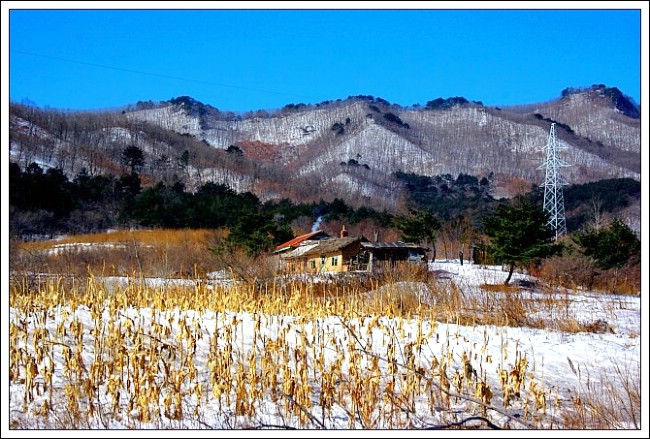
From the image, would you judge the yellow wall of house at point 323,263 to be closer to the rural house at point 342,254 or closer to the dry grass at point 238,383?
the rural house at point 342,254

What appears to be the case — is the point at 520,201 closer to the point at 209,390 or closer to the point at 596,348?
the point at 596,348

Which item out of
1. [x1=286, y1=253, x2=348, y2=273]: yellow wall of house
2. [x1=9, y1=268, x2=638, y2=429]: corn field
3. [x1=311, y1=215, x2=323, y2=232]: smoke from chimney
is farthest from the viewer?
[x1=311, y1=215, x2=323, y2=232]: smoke from chimney

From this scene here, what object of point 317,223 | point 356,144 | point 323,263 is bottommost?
point 323,263

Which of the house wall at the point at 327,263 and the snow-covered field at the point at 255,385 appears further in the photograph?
the house wall at the point at 327,263

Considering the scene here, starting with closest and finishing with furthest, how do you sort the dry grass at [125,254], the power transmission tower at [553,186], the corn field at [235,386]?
the corn field at [235,386]
the dry grass at [125,254]
the power transmission tower at [553,186]

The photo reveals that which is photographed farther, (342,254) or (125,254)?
(125,254)

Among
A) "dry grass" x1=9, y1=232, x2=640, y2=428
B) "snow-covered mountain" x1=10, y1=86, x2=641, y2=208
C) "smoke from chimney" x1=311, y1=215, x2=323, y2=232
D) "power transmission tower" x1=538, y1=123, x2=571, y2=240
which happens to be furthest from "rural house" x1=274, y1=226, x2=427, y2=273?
"snow-covered mountain" x1=10, y1=86, x2=641, y2=208

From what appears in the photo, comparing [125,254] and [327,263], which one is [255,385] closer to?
[327,263]

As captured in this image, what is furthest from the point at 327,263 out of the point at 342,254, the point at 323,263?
the point at 323,263

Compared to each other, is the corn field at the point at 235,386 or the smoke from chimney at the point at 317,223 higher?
the smoke from chimney at the point at 317,223

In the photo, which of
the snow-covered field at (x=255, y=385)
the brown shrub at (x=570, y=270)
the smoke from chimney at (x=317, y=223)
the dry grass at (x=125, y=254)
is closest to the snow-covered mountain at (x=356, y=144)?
the smoke from chimney at (x=317, y=223)

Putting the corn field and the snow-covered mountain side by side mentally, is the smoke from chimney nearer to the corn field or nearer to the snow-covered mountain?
the snow-covered mountain

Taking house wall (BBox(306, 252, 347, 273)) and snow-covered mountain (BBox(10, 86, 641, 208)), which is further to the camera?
snow-covered mountain (BBox(10, 86, 641, 208))

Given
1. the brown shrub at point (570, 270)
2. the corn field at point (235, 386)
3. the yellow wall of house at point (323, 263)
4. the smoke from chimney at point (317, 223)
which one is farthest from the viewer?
the smoke from chimney at point (317, 223)
